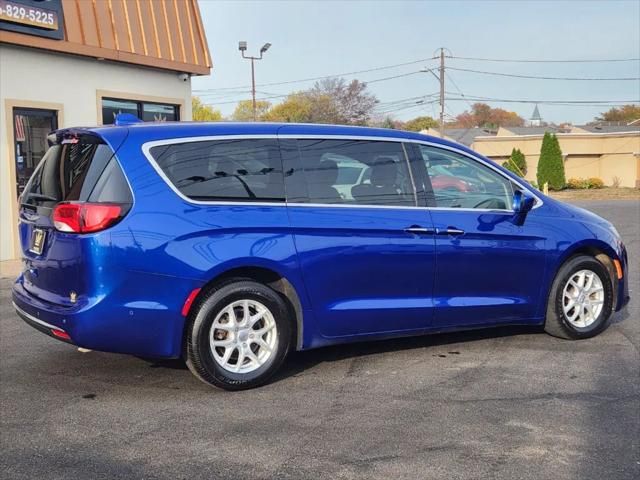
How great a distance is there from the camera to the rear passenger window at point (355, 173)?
17.0 ft

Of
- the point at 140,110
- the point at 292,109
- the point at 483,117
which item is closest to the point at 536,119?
the point at 483,117

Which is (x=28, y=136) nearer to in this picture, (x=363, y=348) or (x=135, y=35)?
(x=135, y=35)

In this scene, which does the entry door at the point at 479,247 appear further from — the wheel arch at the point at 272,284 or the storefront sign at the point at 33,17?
the storefront sign at the point at 33,17

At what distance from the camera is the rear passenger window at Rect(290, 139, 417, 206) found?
519 cm

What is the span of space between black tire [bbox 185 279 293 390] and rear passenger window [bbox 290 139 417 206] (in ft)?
2.58

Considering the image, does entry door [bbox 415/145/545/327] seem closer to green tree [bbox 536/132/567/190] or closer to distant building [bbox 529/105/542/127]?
green tree [bbox 536/132/567/190]

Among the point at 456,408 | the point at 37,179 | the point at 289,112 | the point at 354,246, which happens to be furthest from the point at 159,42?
the point at 289,112

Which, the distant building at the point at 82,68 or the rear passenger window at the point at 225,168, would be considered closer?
the rear passenger window at the point at 225,168

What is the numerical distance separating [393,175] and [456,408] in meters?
1.87

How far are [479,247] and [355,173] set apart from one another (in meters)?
1.19

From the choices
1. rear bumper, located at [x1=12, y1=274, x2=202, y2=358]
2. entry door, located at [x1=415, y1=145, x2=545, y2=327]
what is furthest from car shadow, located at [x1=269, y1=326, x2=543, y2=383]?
rear bumper, located at [x1=12, y1=274, x2=202, y2=358]

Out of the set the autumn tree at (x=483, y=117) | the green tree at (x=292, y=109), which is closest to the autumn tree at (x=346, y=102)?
the green tree at (x=292, y=109)

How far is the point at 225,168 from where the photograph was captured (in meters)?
4.93

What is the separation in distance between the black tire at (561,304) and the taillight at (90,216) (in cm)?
374
